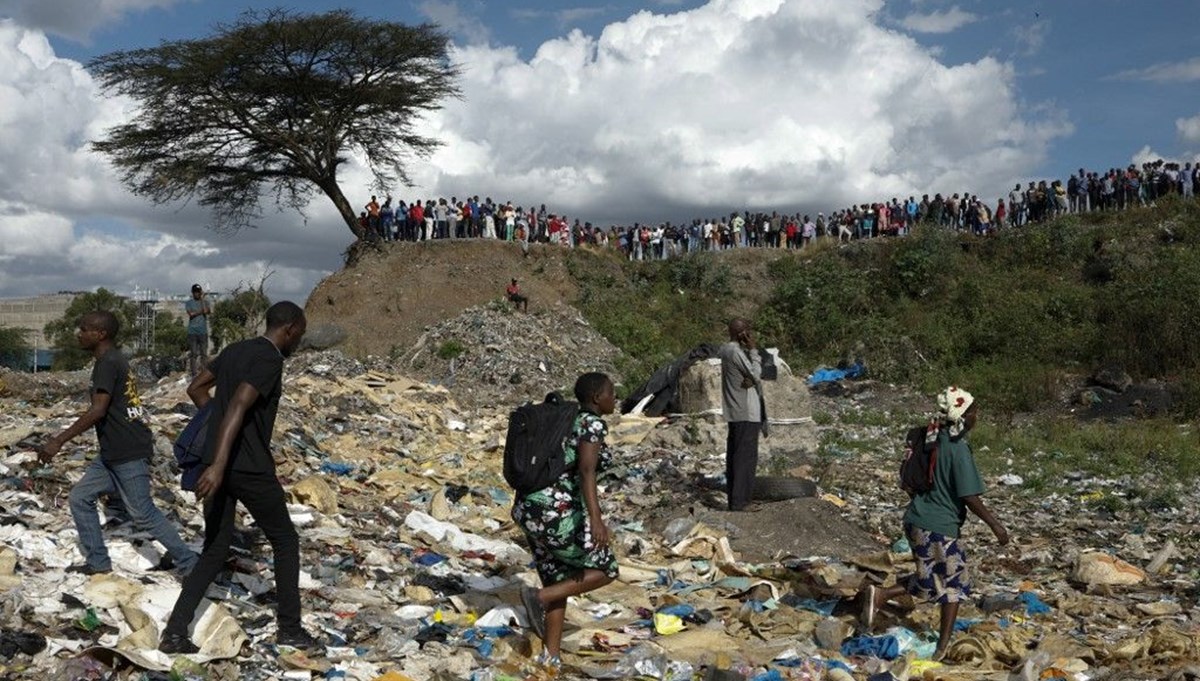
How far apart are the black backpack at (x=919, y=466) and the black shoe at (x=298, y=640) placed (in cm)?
267

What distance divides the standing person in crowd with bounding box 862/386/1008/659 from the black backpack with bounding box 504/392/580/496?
1.66 meters

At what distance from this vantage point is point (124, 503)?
4.75 m

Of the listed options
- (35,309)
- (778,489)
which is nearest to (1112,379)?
(778,489)

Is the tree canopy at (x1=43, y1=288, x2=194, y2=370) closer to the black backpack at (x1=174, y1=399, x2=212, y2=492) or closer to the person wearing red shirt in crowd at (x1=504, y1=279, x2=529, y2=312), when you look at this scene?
the person wearing red shirt in crowd at (x1=504, y1=279, x2=529, y2=312)

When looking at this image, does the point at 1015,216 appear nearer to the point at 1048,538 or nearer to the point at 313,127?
the point at 313,127

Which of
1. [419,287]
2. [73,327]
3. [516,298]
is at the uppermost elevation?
[419,287]

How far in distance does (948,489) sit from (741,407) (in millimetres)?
2761

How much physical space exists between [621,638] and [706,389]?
666 centimetres

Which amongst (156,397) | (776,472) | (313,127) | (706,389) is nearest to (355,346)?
(313,127)

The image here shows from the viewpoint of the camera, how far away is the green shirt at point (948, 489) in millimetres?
4523

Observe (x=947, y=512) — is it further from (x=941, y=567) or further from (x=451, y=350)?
(x=451, y=350)

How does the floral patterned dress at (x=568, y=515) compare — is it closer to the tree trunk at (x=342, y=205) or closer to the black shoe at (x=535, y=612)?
the black shoe at (x=535, y=612)

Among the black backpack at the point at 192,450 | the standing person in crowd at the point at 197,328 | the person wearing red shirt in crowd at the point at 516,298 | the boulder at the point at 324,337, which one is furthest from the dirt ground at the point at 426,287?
the black backpack at the point at 192,450

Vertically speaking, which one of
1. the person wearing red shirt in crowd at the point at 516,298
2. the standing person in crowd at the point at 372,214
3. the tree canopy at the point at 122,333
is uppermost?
the standing person in crowd at the point at 372,214
